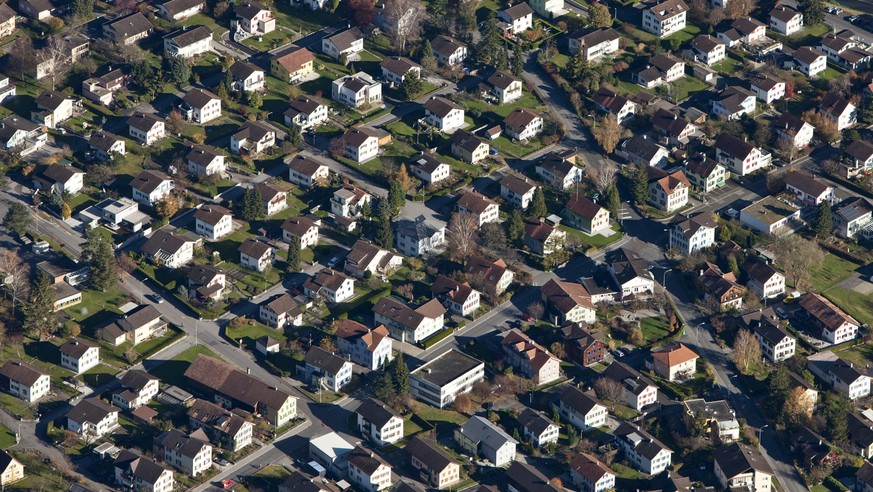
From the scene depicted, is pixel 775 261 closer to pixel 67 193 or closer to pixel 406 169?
pixel 406 169

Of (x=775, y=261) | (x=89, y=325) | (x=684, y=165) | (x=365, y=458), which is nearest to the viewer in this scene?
(x=365, y=458)

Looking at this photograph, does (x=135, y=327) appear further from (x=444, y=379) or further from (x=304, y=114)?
(x=304, y=114)

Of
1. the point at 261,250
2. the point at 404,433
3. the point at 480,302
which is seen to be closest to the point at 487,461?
the point at 404,433

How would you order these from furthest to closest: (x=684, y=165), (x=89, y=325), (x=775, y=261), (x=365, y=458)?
(x=684, y=165) < (x=775, y=261) < (x=89, y=325) < (x=365, y=458)

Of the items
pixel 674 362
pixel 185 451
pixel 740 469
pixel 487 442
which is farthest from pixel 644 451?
pixel 185 451

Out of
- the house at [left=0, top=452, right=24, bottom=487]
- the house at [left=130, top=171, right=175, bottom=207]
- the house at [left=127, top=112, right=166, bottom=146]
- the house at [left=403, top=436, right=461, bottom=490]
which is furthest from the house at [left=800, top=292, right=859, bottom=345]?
the house at [left=0, top=452, right=24, bottom=487]

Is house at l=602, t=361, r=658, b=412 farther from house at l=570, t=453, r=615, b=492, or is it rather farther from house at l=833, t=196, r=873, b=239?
house at l=833, t=196, r=873, b=239
